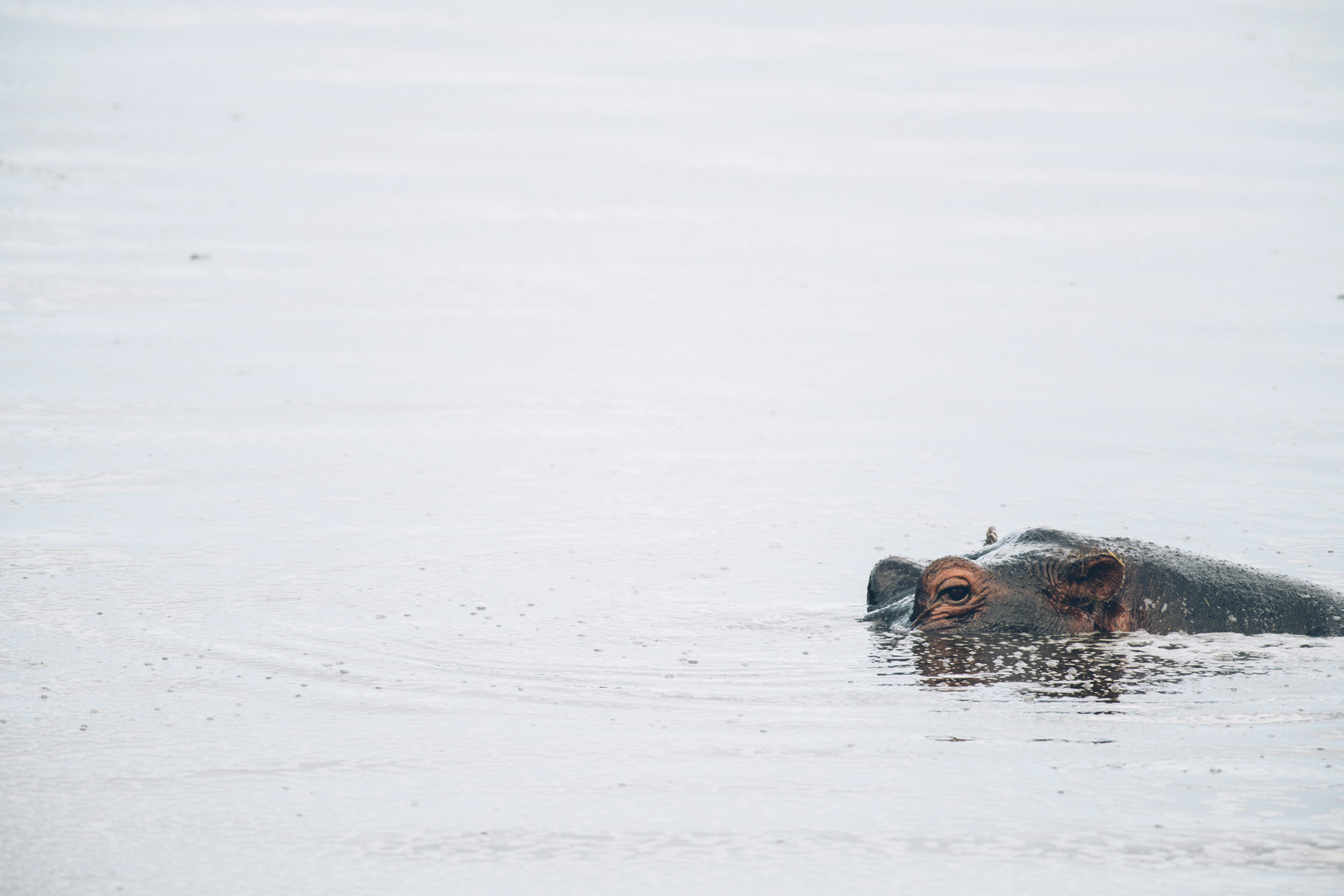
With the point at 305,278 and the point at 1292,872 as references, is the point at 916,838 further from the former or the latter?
the point at 305,278

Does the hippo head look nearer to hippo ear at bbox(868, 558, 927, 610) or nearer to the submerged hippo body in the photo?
the submerged hippo body

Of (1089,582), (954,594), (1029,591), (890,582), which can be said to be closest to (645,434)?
(890,582)

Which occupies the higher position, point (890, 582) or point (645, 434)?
point (645, 434)

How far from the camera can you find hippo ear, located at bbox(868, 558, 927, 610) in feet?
29.0

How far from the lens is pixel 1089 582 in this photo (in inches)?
325

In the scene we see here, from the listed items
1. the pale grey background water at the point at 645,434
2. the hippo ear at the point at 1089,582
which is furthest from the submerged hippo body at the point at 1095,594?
the pale grey background water at the point at 645,434

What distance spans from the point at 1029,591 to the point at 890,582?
0.75 meters

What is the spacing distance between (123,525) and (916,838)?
586 cm

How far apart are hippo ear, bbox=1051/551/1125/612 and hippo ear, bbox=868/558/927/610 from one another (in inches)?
30.2

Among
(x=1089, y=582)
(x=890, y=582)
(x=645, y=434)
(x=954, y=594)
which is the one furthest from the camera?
(x=645, y=434)

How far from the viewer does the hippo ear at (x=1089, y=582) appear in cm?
820

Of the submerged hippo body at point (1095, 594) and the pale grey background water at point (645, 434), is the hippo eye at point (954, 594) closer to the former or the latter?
the submerged hippo body at point (1095, 594)

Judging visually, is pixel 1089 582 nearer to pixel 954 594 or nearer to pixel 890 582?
pixel 954 594

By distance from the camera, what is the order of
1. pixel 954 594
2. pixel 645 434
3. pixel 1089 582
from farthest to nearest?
pixel 645 434
pixel 954 594
pixel 1089 582
